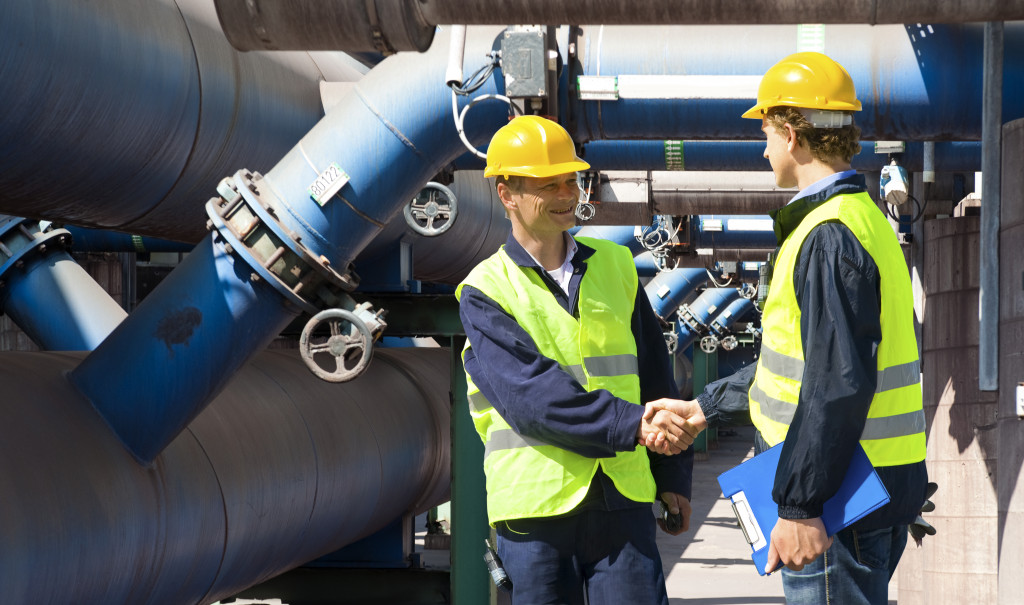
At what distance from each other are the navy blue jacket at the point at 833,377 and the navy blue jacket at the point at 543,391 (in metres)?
0.54

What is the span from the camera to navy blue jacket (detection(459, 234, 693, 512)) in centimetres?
268

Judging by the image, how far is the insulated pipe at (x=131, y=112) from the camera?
9.90 feet

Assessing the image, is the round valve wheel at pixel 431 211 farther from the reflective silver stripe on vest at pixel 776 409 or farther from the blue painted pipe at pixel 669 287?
the blue painted pipe at pixel 669 287

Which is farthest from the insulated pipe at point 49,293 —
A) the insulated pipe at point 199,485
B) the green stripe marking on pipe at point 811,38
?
the green stripe marking on pipe at point 811,38

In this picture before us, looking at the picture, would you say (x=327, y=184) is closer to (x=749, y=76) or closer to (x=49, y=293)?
(x=749, y=76)

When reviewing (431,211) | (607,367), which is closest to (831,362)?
(607,367)

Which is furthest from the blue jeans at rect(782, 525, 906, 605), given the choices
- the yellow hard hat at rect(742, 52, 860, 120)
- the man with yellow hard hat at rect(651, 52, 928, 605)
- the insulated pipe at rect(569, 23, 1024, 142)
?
the insulated pipe at rect(569, 23, 1024, 142)

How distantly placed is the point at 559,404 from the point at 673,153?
403 cm

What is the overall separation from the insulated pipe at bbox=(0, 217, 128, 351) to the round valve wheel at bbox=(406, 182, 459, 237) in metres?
1.29

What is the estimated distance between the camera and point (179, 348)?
11.4 feet

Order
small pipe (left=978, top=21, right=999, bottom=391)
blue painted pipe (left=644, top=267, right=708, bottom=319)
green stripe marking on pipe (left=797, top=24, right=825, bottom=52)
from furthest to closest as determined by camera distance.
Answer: blue painted pipe (left=644, top=267, right=708, bottom=319)
green stripe marking on pipe (left=797, top=24, right=825, bottom=52)
small pipe (left=978, top=21, right=999, bottom=391)

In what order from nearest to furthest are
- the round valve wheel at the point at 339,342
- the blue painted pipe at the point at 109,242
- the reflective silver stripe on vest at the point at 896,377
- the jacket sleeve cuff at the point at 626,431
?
the reflective silver stripe on vest at the point at 896,377
the jacket sleeve cuff at the point at 626,431
the round valve wheel at the point at 339,342
the blue painted pipe at the point at 109,242

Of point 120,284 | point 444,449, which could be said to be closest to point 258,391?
point 444,449

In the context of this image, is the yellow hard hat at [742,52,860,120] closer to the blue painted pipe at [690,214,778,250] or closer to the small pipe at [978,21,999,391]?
the small pipe at [978,21,999,391]
